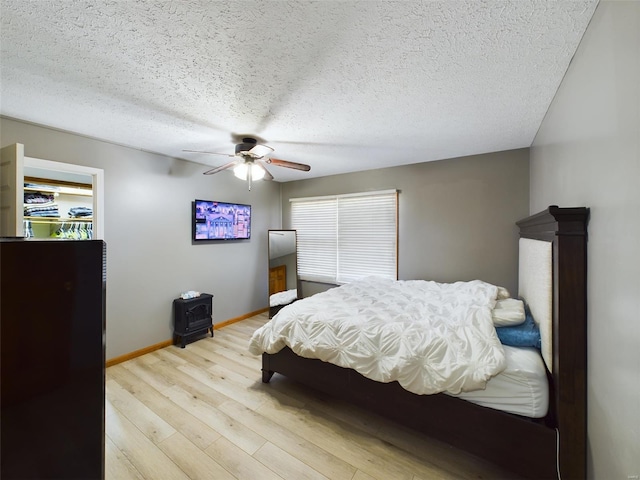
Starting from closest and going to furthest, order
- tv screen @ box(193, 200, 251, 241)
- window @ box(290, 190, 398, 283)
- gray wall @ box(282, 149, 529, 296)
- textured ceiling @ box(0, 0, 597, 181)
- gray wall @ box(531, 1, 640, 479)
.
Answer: gray wall @ box(531, 1, 640, 479), textured ceiling @ box(0, 0, 597, 181), gray wall @ box(282, 149, 529, 296), tv screen @ box(193, 200, 251, 241), window @ box(290, 190, 398, 283)

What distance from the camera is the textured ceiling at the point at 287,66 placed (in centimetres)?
118

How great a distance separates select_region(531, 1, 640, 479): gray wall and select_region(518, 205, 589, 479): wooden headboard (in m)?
0.04

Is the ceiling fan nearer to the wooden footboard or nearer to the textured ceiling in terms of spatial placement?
the textured ceiling

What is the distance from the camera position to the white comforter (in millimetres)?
1561

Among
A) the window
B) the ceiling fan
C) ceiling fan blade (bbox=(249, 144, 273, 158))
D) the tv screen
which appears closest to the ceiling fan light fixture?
the ceiling fan

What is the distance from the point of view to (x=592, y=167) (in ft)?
4.03

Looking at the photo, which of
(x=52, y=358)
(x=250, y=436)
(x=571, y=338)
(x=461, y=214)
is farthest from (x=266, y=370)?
(x=461, y=214)

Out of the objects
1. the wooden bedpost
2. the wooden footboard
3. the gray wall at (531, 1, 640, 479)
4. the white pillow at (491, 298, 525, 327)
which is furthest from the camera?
Result: the wooden bedpost

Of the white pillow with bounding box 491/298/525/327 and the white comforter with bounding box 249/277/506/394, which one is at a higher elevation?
the white pillow with bounding box 491/298/525/327

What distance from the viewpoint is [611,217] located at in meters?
1.04

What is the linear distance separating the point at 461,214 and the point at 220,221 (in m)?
3.47

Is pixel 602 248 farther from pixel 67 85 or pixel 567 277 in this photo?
pixel 67 85

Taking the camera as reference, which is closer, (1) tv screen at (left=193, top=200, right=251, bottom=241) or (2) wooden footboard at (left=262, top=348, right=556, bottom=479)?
(2) wooden footboard at (left=262, top=348, right=556, bottom=479)

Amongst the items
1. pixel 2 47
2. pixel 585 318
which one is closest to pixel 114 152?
pixel 2 47
